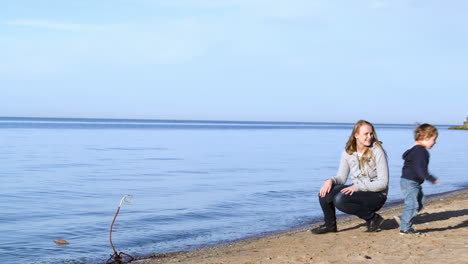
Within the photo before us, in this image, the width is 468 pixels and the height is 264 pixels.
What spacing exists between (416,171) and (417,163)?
0.10m

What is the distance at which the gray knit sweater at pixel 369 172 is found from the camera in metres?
7.36

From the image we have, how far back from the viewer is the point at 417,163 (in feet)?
23.4

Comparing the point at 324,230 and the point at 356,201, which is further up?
the point at 356,201

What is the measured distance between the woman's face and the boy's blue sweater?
1.69 feet

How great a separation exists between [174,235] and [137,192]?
5.49m

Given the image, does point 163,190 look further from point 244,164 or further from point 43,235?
point 244,164

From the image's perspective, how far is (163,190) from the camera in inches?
614

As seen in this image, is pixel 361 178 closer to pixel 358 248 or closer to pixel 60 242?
pixel 358 248

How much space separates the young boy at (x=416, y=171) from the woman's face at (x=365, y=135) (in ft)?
1.59

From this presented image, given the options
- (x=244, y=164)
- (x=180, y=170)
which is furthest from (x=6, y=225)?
(x=244, y=164)

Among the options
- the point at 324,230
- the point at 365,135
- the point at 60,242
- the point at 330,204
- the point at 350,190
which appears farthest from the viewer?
the point at 60,242

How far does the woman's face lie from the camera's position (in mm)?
7242

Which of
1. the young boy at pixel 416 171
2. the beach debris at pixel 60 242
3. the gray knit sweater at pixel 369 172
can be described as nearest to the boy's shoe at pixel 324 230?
the gray knit sweater at pixel 369 172

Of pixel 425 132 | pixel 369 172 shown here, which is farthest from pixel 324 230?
pixel 425 132
